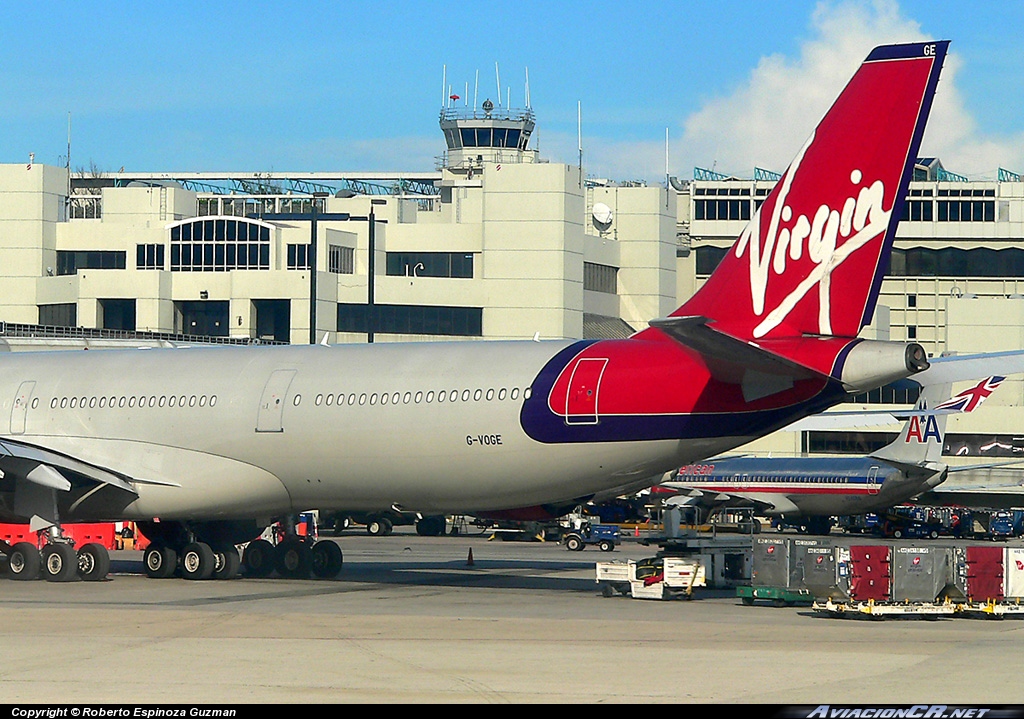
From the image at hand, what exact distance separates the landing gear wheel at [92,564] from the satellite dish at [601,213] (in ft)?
250

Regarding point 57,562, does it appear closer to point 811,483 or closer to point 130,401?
point 130,401

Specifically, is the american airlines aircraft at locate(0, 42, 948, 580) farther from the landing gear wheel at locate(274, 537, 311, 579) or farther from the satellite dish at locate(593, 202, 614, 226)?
the satellite dish at locate(593, 202, 614, 226)

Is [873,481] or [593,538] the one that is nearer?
[593,538]

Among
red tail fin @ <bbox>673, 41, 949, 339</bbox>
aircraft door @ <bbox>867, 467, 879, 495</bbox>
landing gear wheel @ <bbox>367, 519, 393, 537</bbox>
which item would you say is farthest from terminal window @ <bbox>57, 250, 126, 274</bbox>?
red tail fin @ <bbox>673, 41, 949, 339</bbox>

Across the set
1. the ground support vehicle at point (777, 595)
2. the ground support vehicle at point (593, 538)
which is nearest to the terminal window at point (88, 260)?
the ground support vehicle at point (593, 538)

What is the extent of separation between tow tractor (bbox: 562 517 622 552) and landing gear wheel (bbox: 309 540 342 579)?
18811 millimetres

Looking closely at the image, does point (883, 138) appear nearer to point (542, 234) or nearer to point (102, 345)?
point (102, 345)

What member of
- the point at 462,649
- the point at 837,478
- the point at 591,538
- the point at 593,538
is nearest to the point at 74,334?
the point at 591,538

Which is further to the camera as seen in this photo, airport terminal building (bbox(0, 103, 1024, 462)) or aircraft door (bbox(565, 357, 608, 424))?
airport terminal building (bbox(0, 103, 1024, 462))

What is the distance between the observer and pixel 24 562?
32375 millimetres

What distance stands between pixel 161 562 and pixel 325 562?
374 cm

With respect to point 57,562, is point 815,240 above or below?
above

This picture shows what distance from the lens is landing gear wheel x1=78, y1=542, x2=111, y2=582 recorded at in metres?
32.4
